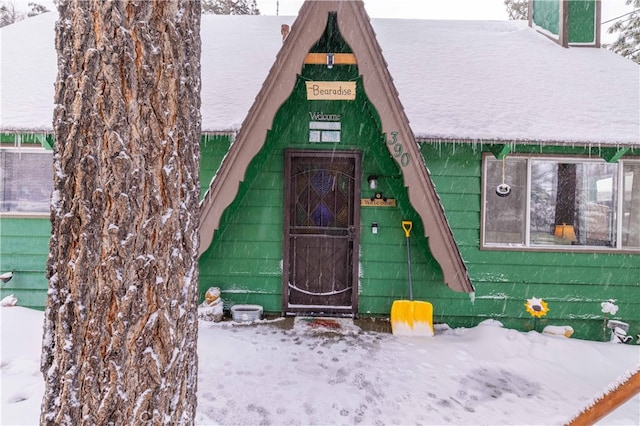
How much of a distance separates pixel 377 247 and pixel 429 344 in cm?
140

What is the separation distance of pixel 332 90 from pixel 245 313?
3022 millimetres

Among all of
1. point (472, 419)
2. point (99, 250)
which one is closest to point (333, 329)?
point (472, 419)

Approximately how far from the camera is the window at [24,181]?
5.02 meters

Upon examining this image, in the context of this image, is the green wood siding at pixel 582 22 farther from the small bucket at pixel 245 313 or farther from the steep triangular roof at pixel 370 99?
the small bucket at pixel 245 313

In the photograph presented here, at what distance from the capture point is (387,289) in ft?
16.4

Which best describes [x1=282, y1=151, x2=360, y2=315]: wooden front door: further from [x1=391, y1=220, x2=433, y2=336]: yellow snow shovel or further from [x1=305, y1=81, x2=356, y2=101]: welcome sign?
[x1=305, y1=81, x2=356, y2=101]: welcome sign

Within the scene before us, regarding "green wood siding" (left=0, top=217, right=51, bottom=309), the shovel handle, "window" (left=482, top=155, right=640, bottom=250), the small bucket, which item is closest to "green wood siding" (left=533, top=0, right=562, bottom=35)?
"window" (left=482, top=155, right=640, bottom=250)

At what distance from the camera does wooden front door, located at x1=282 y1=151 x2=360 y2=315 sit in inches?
201

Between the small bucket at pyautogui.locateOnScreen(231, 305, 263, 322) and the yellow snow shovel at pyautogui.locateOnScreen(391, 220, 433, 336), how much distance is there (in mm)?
1776

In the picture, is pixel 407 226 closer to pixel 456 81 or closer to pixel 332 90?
pixel 332 90

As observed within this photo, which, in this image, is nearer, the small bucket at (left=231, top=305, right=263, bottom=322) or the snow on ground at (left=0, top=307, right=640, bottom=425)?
the snow on ground at (left=0, top=307, right=640, bottom=425)

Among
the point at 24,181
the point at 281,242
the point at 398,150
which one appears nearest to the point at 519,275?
the point at 398,150

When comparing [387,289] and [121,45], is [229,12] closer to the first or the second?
[387,289]

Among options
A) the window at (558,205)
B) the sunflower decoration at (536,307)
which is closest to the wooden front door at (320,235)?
the window at (558,205)
